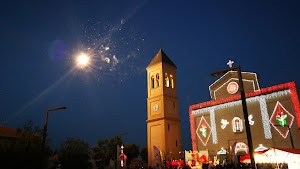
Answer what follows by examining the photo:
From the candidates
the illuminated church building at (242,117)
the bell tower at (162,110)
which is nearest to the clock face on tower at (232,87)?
the illuminated church building at (242,117)

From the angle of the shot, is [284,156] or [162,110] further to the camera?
[162,110]

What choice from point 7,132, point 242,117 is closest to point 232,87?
point 242,117

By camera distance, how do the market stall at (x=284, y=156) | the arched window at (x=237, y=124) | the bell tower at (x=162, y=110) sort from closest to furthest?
the market stall at (x=284, y=156), the arched window at (x=237, y=124), the bell tower at (x=162, y=110)

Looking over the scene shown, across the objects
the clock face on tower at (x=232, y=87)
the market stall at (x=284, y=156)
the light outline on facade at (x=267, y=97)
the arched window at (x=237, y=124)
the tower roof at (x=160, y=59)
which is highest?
the tower roof at (x=160, y=59)

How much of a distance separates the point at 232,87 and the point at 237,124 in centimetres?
593

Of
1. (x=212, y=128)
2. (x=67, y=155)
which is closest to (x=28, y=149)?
(x=67, y=155)

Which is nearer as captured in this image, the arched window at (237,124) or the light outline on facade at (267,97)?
the light outline on facade at (267,97)

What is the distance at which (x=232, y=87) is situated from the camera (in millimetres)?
41812

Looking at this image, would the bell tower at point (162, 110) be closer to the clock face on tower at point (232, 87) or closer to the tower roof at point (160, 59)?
the tower roof at point (160, 59)

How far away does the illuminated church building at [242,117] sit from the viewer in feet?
112

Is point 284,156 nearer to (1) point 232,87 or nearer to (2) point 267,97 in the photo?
(2) point 267,97

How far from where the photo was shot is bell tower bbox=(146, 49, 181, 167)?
49.0 metres

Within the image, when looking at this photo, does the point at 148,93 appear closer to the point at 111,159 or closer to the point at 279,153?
the point at 111,159

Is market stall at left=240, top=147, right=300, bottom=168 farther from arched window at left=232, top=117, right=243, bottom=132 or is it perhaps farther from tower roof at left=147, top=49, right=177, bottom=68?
tower roof at left=147, top=49, right=177, bottom=68
